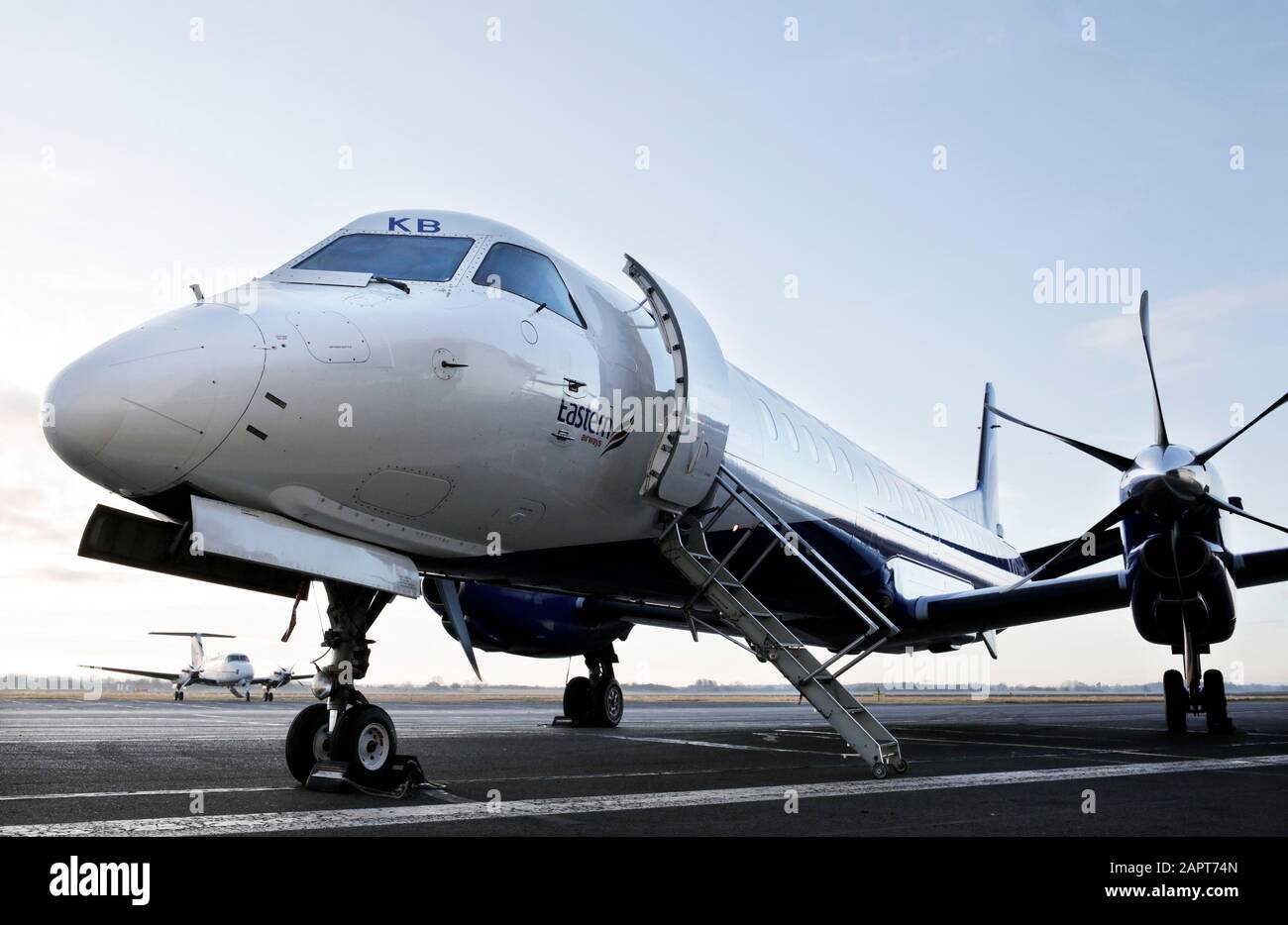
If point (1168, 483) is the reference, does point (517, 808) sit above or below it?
below

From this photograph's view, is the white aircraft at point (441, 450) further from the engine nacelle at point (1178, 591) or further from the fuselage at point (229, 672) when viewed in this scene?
the fuselage at point (229, 672)

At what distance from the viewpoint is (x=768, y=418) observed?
39.1 feet

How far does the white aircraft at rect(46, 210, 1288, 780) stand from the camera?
6020mm

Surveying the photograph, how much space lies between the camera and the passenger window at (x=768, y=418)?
1174 cm

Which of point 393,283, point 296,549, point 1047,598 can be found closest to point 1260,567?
point 1047,598

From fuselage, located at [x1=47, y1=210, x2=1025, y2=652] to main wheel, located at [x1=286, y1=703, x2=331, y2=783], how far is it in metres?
1.39

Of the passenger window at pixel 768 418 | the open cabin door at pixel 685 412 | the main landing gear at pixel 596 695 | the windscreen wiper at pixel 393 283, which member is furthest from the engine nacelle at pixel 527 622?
the windscreen wiper at pixel 393 283

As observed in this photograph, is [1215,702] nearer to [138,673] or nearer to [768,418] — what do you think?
[768,418]

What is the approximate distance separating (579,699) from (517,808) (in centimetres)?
1168

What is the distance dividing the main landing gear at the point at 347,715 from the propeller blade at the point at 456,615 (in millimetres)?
648

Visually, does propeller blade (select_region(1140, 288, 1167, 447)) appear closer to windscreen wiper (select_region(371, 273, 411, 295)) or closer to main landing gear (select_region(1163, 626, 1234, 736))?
main landing gear (select_region(1163, 626, 1234, 736))

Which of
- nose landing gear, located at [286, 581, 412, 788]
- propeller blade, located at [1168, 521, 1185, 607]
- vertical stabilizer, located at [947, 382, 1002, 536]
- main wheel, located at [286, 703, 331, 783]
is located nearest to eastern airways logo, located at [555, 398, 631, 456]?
nose landing gear, located at [286, 581, 412, 788]
